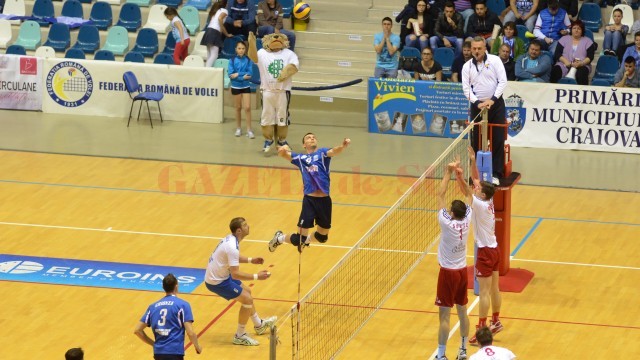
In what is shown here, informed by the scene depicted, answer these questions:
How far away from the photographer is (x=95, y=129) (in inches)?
1171

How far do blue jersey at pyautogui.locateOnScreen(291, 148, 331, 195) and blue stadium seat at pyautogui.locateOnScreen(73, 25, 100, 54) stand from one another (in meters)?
16.0

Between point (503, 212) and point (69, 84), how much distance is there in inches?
618

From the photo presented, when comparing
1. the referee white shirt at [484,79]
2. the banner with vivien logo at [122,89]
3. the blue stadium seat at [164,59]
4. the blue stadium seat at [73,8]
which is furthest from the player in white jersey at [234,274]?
the blue stadium seat at [73,8]

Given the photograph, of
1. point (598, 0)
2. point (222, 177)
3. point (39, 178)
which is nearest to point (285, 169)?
point (222, 177)

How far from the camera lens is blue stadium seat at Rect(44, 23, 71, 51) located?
33.3 m

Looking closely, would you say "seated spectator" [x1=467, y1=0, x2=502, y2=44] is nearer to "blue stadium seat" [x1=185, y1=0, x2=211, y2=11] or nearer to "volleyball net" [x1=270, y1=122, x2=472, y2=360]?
"volleyball net" [x1=270, y1=122, x2=472, y2=360]

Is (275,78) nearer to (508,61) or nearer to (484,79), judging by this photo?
(508,61)

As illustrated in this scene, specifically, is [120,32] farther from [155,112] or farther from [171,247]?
[171,247]

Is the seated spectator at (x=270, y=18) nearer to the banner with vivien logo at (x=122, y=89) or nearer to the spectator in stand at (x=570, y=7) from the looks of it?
the banner with vivien logo at (x=122, y=89)

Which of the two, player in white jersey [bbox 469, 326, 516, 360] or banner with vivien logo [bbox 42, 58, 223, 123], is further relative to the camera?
banner with vivien logo [bbox 42, 58, 223, 123]

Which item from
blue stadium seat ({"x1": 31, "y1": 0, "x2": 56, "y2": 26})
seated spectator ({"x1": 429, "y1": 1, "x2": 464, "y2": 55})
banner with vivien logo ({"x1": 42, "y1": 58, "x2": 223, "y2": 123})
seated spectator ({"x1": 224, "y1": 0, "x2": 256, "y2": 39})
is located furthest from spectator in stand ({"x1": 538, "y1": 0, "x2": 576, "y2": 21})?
blue stadium seat ({"x1": 31, "y1": 0, "x2": 56, "y2": 26})

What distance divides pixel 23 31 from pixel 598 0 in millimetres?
16281

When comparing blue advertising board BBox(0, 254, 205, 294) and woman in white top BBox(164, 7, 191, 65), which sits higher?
woman in white top BBox(164, 7, 191, 65)

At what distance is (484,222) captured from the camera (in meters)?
17.0
